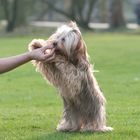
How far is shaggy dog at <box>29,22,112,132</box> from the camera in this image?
9.09 metres

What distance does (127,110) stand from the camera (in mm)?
12305

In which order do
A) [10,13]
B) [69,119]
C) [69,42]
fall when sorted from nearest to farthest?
[69,42] → [69,119] → [10,13]

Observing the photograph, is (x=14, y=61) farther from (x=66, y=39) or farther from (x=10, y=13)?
(x=10, y=13)

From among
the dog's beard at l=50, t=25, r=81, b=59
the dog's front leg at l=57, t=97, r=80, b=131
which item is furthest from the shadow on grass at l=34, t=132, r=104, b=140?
the dog's beard at l=50, t=25, r=81, b=59

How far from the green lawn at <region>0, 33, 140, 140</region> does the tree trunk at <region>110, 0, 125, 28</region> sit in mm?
28866

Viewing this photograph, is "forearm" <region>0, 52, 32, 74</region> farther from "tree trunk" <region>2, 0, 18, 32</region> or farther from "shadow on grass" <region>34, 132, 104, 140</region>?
"tree trunk" <region>2, 0, 18, 32</region>

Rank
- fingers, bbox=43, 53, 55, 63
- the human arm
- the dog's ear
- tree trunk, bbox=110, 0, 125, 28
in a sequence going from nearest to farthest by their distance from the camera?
fingers, bbox=43, 53, 55, 63 → the human arm → the dog's ear → tree trunk, bbox=110, 0, 125, 28

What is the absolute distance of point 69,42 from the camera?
9.01 meters

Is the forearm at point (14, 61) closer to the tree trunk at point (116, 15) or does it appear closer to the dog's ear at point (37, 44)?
the dog's ear at point (37, 44)

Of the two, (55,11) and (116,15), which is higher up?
(55,11)

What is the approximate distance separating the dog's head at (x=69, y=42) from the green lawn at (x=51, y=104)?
1.18m

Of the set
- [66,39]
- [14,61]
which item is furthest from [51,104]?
[66,39]

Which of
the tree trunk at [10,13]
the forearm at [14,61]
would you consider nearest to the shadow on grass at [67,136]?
the forearm at [14,61]

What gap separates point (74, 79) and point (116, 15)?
46443 millimetres
